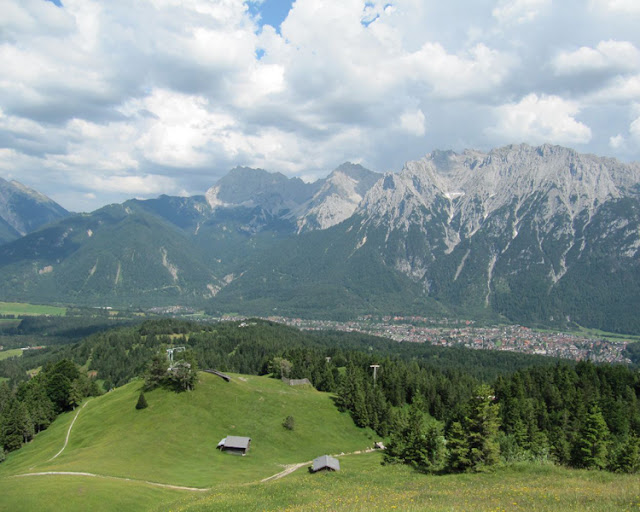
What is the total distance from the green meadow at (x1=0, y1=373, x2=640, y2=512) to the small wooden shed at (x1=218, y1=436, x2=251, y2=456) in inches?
65.4

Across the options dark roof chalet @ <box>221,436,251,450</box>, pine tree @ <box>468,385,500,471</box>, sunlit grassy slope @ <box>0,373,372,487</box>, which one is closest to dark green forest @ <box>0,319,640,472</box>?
pine tree @ <box>468,385,500,471</box>

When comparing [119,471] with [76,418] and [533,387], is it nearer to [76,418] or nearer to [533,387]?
[76,418]

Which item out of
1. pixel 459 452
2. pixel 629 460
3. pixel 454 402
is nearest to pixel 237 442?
pixel 459 452

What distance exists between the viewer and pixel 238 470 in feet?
232

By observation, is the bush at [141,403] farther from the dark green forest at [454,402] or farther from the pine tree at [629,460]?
the pine tree at [629,460]

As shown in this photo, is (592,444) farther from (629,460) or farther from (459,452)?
(459,452)

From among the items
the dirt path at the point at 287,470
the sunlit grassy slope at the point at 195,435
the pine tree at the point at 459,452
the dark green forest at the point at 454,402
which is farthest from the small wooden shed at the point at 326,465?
the pine tree at the point at 459,452

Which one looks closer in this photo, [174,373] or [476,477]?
[476,477]

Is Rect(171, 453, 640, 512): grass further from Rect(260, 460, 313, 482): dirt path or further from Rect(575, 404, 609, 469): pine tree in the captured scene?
Rect(575, 404, 609, 469): pine tree

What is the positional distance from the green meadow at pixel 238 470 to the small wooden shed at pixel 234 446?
166 cm

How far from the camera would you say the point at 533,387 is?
11800cm

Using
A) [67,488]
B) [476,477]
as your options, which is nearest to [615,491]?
[476,477]

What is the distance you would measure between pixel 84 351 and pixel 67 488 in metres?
159

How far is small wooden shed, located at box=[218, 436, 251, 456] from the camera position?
7981cm
